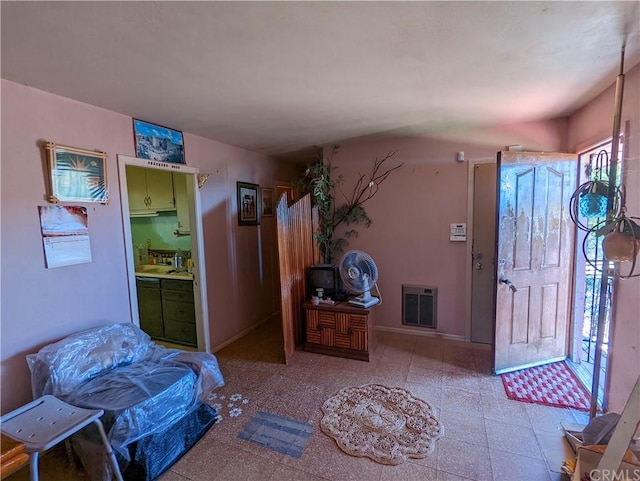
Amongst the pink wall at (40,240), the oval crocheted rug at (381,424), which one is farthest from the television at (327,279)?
the pink wall at (40,240)

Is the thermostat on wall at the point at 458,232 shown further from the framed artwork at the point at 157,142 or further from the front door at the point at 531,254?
the framed artwork at the point at 157,142

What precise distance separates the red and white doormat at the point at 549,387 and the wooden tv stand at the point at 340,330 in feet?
4.09

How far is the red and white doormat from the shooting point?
2.27 m

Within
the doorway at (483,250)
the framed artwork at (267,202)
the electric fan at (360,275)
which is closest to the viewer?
the electric fan at (360,275)

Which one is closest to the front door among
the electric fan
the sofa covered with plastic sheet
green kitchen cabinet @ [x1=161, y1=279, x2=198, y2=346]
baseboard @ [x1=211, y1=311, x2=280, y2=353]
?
the electric fan

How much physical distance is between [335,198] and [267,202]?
3.53 feet

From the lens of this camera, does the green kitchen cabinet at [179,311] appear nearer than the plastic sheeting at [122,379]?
No

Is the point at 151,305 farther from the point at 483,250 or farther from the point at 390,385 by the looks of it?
the point at 483,250

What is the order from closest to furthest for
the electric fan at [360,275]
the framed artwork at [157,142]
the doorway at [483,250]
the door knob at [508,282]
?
the framed artwork at [157,142]
the door knob at [508,282]
the electric fan at [360,275]
the doorway at [483,250]

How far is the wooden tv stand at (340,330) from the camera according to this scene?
9.74 ft

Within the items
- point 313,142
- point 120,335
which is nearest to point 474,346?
point 313,142

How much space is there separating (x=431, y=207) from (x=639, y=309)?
77.7 inches

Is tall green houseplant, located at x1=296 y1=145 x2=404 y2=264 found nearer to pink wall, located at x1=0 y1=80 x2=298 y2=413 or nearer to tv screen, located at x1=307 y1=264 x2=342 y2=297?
tv screen, located at x1=307 y1=264 x2=342 y2=297

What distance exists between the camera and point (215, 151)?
3355mm
